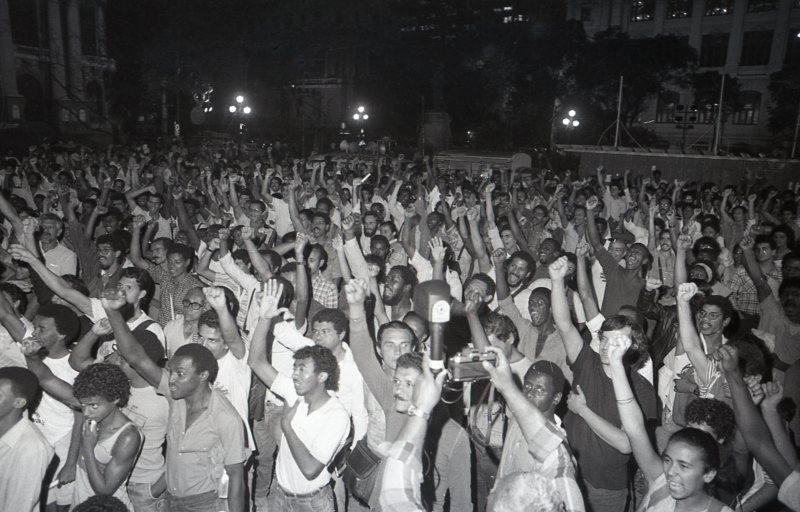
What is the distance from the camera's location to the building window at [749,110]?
44.8 metres

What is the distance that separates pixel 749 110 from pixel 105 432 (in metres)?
51.8

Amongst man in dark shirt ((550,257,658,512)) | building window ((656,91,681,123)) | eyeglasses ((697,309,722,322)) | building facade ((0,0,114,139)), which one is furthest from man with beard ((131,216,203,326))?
building window ((656,91,681,123))

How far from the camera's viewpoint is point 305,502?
129 inches

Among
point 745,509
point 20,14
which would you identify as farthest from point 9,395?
point 20,14

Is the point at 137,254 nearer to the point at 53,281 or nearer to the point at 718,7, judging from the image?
the point at 53,281

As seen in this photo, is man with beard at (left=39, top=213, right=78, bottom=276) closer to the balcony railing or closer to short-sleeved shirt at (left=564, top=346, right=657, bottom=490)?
short-sleeved shirt at (left=564, top=346, right=657, bottom=490)

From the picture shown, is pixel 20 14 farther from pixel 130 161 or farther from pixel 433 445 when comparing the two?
pixel 433 445

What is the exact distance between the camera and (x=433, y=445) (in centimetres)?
360

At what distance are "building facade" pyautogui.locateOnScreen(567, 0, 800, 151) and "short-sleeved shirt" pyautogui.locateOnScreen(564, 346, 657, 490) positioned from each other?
142 feet

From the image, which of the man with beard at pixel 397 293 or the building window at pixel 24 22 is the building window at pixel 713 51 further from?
the man with beard at pixel 397 293

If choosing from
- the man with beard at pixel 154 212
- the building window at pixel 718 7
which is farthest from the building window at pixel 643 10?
the man with beard at pixel 154 212

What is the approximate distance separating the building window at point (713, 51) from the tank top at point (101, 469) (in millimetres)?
52625

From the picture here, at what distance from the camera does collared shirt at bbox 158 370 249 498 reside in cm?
330

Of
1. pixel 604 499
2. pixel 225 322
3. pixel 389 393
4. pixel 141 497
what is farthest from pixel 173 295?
pixel 604 499
